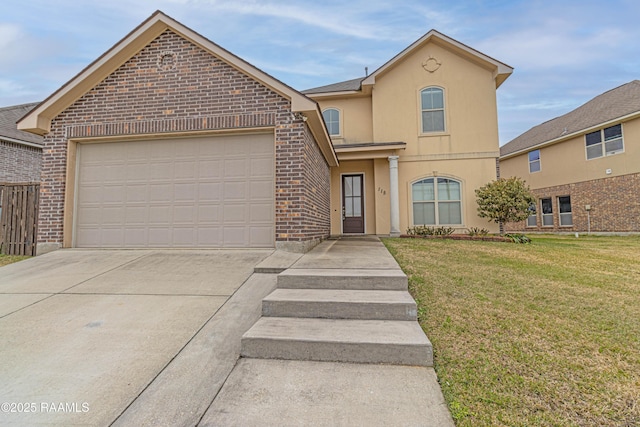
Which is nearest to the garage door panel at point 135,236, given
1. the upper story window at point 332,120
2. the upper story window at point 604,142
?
the upper story window at point 332,120

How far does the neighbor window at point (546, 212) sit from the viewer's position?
16.3 meters

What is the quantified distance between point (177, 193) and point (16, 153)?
415 inches

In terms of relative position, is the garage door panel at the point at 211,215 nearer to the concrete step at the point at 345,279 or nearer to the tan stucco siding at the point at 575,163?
the concrete step at the point at 345,279

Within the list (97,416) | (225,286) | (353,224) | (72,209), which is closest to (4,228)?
(72,209)

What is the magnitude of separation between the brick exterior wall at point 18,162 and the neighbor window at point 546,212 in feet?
80.1

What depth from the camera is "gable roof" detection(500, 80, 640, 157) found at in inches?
516

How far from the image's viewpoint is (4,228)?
6527 millimetres

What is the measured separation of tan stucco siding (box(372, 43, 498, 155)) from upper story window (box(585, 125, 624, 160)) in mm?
7090

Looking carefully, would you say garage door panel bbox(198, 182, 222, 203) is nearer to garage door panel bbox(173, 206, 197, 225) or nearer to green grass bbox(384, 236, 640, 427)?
garage door panel bbox(173, 206, 197, 225)

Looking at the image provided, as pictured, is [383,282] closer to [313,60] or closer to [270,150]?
[270,150]

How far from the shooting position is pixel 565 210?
50.9 feet

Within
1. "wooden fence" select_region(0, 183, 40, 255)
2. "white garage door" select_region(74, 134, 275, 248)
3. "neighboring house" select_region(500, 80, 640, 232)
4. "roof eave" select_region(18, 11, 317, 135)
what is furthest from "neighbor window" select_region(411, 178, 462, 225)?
"wooden fence" select_region(0, 183, 40, 255)

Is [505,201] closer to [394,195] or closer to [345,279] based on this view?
[394,195]

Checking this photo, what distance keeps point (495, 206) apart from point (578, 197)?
842 centimetres
